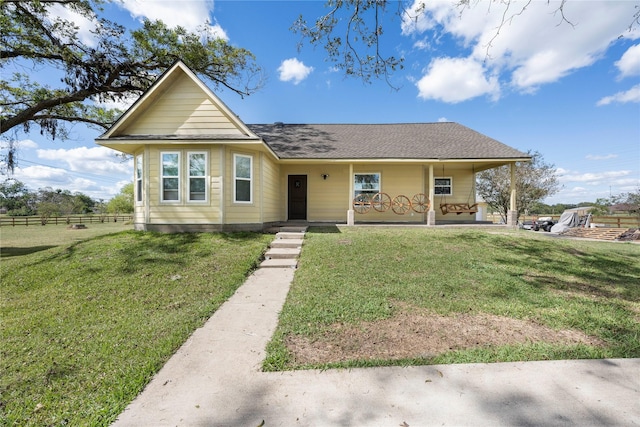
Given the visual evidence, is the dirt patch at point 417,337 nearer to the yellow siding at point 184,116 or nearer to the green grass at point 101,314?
the green grass at point 101,314

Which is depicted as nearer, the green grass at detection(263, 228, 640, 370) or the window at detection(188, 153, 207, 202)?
the green grass at detection(263, 228, 640, 370)

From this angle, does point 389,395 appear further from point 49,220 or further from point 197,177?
point 49,220

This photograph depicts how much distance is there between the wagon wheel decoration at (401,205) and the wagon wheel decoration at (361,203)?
115 centimetres

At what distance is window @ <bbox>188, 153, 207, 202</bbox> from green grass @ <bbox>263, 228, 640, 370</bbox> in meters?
4.00

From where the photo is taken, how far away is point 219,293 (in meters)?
5.24

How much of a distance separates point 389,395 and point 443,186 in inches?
518

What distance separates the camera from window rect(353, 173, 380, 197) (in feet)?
43.5

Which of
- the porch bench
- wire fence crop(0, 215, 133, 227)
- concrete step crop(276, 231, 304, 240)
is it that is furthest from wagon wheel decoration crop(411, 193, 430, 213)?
wire fence crop(0, 215, 133, 227)

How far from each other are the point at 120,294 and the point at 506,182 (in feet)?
86.5

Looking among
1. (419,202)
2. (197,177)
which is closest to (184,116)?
(197,177)

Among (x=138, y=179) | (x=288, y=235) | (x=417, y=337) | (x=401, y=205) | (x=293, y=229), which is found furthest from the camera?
(x=401, y=205)

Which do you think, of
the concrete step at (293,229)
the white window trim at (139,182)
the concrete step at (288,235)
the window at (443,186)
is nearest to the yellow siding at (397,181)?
the window at (443,186)

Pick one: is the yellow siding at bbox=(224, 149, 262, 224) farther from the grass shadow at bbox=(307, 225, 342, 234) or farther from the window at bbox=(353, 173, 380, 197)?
the window at bbox=(353, 173, 380, 197)

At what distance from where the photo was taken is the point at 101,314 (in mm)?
4371
